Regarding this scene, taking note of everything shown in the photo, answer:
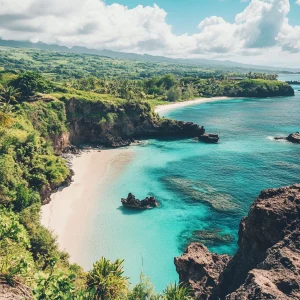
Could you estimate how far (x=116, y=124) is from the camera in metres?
98.1

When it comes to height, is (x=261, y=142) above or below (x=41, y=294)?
below

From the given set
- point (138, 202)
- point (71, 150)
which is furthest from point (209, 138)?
point (138, 202)

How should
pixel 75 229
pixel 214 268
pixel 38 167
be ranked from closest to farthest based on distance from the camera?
1. pixel 214 268
2. pixel 75 229
3. pixel 38 167

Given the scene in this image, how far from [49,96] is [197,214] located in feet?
190

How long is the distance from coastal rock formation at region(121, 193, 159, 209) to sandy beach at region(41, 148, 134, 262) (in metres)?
6.47

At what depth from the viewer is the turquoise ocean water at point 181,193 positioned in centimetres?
4216

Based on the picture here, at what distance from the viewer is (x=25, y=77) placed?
86.6 m

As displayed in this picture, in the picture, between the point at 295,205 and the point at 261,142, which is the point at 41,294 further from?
the point at 261,142

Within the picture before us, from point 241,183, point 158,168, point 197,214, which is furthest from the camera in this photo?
point 158,168

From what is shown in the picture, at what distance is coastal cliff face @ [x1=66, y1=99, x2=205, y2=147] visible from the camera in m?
91.7

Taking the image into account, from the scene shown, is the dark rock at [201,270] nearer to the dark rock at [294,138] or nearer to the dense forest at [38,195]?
the dense forest at [38,195]

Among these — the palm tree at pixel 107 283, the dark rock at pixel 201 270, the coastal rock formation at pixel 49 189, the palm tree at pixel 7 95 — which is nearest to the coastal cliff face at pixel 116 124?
the palm tree at pixel 7 95

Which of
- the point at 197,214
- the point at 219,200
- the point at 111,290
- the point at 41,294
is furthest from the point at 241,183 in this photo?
the point at 41,294

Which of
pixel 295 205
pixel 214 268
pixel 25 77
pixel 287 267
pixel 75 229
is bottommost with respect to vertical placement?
pixel 75 229
